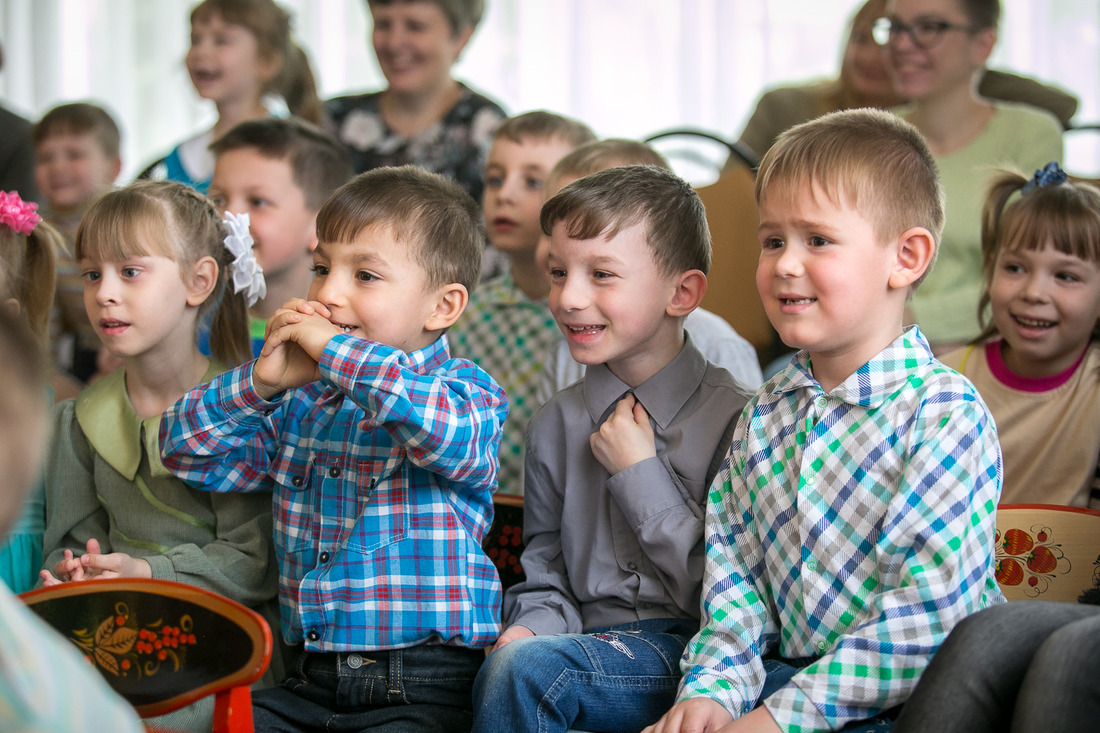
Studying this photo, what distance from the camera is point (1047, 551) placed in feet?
4.38

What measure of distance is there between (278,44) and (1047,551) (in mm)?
2136

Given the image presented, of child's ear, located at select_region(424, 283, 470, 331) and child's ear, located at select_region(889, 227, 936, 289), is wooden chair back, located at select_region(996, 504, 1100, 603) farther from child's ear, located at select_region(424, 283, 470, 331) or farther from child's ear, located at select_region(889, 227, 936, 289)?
child's ear, located at select_region(424, 283, 470, 331)

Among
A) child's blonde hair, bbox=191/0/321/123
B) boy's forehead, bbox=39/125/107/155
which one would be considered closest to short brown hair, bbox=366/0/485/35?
child's blonde hair, bbox=191/0/321/123

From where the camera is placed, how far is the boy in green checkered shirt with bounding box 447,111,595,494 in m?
1.96

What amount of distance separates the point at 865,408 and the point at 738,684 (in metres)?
0.34

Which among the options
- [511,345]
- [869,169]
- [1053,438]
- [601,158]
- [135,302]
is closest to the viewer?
[869,169]

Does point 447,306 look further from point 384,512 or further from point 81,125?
point 81,125

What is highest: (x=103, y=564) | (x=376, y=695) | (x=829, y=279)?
(x=829, y=279)

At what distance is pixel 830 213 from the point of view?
3.80ft

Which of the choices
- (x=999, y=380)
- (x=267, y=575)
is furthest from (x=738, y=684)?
(x=999, y=380)

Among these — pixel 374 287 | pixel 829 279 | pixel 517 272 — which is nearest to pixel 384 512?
pixel 374 287

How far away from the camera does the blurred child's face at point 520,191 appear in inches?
79.8

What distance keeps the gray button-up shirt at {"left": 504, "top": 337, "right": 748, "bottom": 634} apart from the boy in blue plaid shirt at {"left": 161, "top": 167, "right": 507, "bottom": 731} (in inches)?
3.7

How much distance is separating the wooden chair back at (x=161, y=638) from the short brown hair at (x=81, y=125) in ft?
7.04
